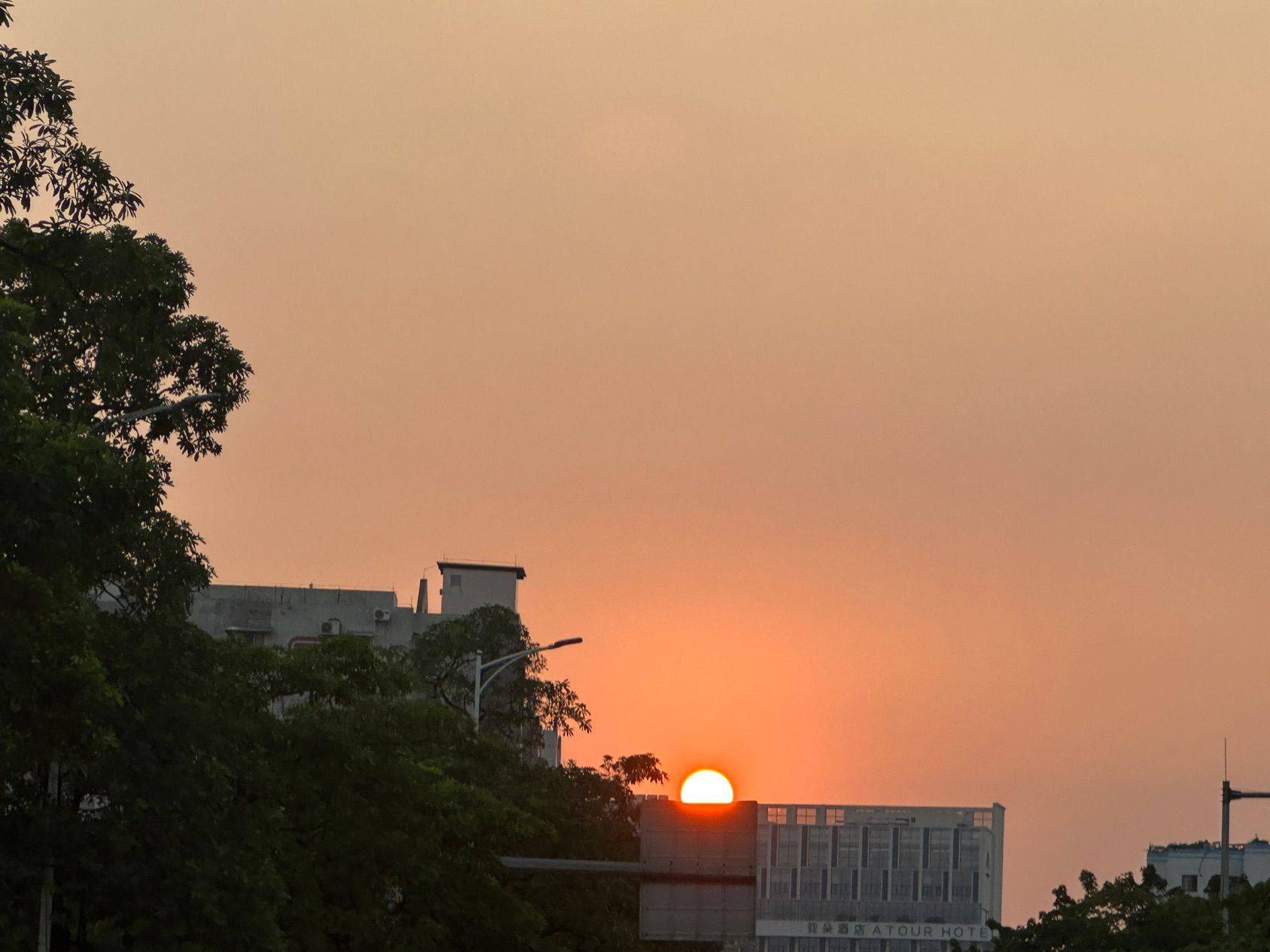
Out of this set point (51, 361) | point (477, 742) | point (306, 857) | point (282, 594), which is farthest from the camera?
point (282, 594)

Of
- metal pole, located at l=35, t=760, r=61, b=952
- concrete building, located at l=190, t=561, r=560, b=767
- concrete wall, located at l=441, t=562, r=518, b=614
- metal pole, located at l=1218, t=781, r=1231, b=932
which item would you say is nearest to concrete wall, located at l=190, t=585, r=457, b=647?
concrete building, located at l=190, t=561, r=560, b=767

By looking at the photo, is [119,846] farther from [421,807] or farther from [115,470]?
[421,807]

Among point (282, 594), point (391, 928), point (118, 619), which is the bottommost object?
point (391, 928)

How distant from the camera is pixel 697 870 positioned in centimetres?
2875

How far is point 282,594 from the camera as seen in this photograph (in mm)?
131875

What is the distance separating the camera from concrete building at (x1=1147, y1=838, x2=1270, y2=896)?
18200 centimetres

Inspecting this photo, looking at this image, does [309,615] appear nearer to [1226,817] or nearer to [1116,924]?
[1116,924]

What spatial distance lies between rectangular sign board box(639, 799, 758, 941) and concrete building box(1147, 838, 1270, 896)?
15960 cm

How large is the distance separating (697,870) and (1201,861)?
556 feet

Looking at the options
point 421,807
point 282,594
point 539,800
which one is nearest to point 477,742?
point 539,800

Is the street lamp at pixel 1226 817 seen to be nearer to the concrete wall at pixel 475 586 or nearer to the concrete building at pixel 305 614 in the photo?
the concrete building at pixel 305 614

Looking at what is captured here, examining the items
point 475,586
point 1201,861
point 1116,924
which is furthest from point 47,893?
point 1201,861

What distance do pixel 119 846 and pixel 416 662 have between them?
6057cm

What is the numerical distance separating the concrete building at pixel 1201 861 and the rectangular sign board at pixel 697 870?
6284 inches
